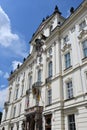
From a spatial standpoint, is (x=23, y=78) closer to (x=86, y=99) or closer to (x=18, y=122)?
(x=18, y=122)

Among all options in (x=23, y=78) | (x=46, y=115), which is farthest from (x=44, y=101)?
(x=23, y=78)

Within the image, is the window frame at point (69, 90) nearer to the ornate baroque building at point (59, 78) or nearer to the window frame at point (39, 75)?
the ornate baroque building at point (59, 78)

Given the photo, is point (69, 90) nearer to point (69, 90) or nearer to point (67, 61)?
point (69, 90)

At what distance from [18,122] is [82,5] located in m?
23.2

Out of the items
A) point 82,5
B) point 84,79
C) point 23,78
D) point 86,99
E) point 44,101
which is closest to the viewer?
point 86,99

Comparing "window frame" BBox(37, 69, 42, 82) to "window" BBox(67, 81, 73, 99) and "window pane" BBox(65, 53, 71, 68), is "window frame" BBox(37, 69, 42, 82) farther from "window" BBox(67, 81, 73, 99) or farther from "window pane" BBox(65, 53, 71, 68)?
"window" BBox(67, 81, 73, 99)

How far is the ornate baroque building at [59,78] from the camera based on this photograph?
18375 mm

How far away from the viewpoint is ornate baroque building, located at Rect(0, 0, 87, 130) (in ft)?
60.3

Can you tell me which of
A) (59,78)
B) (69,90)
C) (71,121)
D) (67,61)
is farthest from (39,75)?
(71,121)

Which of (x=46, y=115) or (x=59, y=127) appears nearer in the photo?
(x=59, y=127)

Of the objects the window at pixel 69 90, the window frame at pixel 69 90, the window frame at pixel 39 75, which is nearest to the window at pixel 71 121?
the window frame at pixel 69 90

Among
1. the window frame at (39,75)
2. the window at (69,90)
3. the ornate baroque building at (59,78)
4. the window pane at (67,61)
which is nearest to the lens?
the ornate baroque building at (59,78)

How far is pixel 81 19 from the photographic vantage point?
70.4ft

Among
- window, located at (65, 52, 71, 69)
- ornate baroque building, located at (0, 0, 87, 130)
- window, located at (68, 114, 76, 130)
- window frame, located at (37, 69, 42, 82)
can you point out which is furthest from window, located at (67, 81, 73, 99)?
window frame, located at (37, 69, 42, 82)
